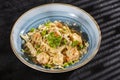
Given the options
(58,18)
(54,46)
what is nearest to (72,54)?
(54,46)

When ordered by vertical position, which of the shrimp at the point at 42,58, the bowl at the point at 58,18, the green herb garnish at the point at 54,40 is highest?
the bowl at the point at 58,18

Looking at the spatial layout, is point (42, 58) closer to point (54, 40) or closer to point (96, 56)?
point (54, 40)

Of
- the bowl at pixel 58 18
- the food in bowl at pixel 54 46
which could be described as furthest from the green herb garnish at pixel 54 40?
the bowl at pixel 58 18

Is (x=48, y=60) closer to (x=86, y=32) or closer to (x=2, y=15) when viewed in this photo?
(x=86, y=32)

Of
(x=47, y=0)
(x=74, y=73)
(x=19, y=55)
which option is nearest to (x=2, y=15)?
(x=47, y=0)

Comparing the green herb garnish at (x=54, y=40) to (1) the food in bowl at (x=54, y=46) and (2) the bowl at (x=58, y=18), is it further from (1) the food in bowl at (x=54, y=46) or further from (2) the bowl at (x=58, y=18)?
(2) the bowl at (x=58, y=18)

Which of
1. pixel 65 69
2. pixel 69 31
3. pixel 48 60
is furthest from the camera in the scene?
pixel 69 31

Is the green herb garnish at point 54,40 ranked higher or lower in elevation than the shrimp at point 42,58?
higher
